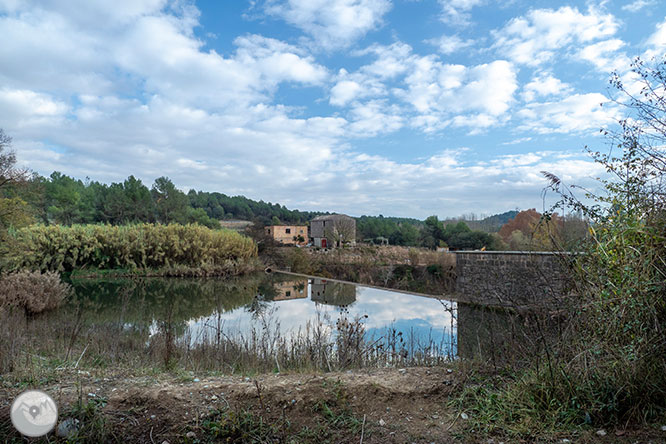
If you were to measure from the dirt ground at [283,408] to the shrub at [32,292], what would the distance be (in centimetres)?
663

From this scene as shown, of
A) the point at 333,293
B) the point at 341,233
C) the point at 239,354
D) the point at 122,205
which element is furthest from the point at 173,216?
the point at 239,354

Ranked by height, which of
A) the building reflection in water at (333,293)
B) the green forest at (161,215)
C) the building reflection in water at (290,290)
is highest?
the green forest at (161,215)

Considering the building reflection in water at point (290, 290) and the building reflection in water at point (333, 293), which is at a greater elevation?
the building reflection in water at point (333, 293)

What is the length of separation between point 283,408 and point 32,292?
858 cm

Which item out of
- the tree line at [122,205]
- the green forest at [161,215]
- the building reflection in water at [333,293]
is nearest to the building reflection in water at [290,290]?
the building reflection in water at [333,293]

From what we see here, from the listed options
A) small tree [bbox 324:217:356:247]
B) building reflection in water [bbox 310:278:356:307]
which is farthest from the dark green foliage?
building reflection in water [bbox 310:278:356:307]

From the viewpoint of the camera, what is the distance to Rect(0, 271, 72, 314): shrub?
759 cm

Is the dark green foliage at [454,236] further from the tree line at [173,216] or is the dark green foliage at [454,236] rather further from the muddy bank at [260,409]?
the muddy bank at [260,409]

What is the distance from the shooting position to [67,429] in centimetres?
203

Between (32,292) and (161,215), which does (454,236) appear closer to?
(32,292)

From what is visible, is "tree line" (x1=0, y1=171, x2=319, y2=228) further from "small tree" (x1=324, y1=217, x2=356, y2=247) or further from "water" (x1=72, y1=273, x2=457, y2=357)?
"water" (x1=72, y1=273, x2=457, y2=357)

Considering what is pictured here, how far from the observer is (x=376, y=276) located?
1513 cm

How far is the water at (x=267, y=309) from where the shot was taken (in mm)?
5324

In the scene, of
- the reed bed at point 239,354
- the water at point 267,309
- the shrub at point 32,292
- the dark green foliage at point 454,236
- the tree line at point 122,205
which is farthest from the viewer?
the tree line at point 122,205
